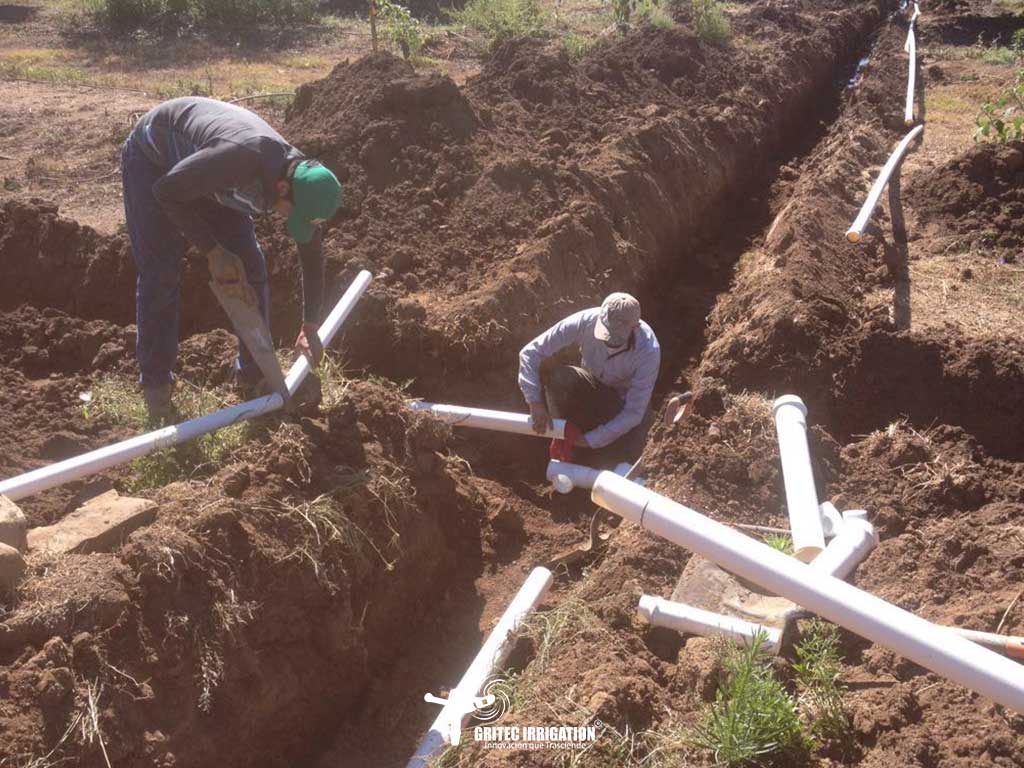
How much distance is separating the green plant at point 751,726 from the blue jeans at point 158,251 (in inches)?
119

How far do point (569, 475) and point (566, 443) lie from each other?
259mm

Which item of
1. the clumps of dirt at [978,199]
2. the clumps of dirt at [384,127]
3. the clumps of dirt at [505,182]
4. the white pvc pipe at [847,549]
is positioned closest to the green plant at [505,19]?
the clumps of dirt at [505,182]

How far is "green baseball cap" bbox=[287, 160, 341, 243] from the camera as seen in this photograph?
12.8 ft

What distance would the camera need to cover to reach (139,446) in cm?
410

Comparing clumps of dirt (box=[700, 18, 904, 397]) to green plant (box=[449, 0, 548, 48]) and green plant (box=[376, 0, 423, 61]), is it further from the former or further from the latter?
green plant (box=[376, 0, 423, 61])

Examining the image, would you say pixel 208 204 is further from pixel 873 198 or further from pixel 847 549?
pixel 873 198

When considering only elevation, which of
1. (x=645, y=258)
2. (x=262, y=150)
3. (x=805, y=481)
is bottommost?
(x=645, y=258)

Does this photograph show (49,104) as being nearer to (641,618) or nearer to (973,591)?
(641,618)

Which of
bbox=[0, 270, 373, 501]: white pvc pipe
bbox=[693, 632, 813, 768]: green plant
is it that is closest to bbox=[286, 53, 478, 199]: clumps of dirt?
bbox=[0, 270, 373, 501]: white pvc pipe

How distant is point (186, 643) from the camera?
3.40 m

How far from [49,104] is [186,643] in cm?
908

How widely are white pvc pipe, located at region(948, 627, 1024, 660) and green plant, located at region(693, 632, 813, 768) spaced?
0.65 meters

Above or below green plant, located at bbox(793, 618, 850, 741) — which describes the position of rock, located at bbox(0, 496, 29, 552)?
above

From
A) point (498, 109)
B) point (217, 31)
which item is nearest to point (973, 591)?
point (498, 109)
